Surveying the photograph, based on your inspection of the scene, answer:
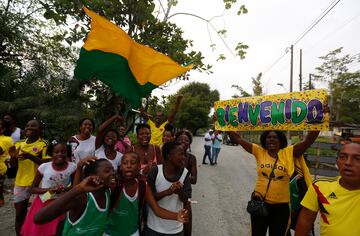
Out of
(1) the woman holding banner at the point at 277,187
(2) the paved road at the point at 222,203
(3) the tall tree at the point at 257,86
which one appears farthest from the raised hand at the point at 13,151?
(3) the tall tree at the point at 257,86

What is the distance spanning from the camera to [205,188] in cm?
827

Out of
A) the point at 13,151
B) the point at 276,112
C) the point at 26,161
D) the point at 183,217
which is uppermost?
the point at 276,112

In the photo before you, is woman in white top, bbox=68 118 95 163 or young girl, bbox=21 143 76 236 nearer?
young girl, bbox=21 143 76 236

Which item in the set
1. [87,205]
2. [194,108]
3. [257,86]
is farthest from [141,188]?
[194,108]

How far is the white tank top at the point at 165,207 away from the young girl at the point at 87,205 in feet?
1.81

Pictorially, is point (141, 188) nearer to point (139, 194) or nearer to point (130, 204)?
point (139, 194)

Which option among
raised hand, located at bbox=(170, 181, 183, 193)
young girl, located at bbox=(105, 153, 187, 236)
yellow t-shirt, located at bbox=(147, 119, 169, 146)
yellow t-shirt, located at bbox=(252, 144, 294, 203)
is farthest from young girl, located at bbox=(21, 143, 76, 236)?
yellow t-shirt, located at bbox=(147, 119, 169, 146)

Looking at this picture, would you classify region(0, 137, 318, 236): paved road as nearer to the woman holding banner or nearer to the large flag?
the woman holding banner

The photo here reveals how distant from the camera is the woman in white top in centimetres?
414

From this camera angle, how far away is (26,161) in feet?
12.7

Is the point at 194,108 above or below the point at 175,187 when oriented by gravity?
above

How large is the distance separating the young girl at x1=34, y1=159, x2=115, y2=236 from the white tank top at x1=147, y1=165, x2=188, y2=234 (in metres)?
0.55

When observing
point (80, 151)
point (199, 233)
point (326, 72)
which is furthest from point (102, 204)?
point (326, 72)

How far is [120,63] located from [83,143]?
1.30m
